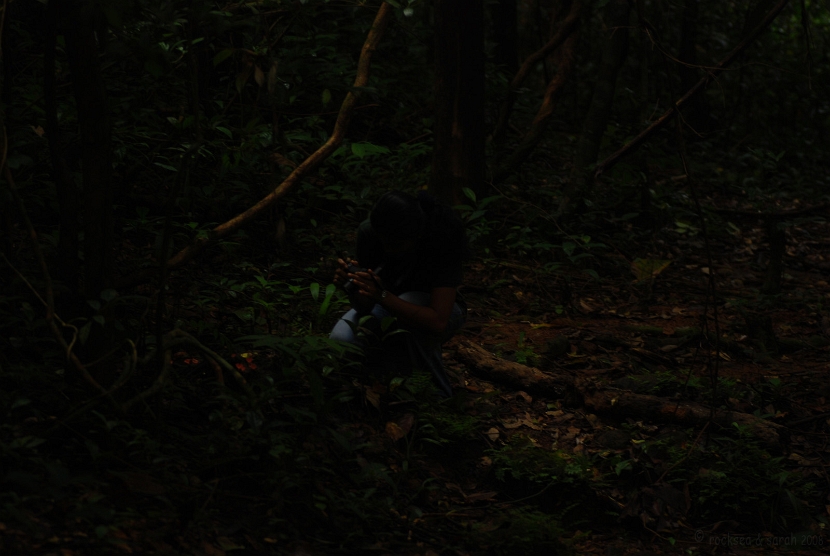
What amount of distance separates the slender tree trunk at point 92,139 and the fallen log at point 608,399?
8.39ft

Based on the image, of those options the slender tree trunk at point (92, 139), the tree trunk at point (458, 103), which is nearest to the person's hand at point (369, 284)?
the slender tree trunk at point (92, 139)

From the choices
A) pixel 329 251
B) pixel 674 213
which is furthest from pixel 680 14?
pixel 329 251

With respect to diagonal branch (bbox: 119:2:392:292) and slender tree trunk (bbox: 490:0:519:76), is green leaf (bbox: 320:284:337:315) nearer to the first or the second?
diagonal branch (bbox: 119:2:392:292)

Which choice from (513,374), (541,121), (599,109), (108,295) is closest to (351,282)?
(108,295)

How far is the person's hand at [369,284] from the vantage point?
4031mm

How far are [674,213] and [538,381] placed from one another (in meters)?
4.92

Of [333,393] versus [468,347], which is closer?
[333,393]

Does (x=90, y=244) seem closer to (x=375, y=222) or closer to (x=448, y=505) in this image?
(x=375, y=222)

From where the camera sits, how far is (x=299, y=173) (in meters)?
4.44

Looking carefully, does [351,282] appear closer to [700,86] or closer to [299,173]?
[299,173]

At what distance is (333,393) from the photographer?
13.5 feet

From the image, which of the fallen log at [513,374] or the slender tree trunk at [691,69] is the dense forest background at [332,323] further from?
the slender tree trunk at [691,69]

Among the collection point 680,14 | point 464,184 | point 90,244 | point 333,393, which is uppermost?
point 680,14

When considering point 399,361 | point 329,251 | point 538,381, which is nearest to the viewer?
point 399,361
